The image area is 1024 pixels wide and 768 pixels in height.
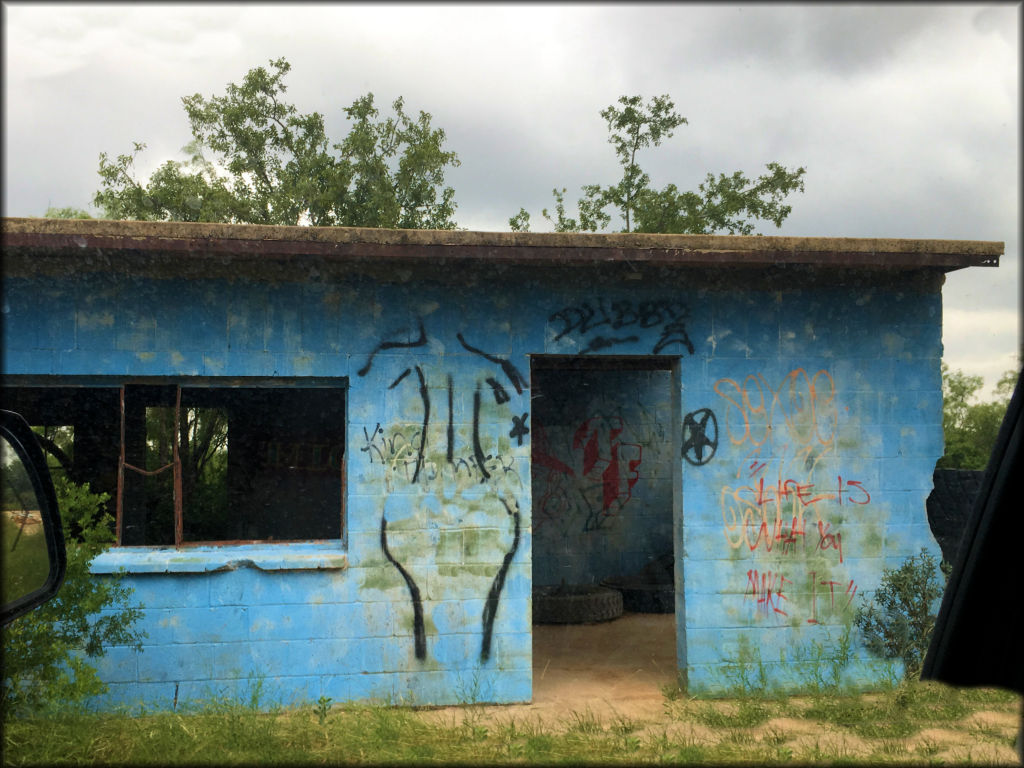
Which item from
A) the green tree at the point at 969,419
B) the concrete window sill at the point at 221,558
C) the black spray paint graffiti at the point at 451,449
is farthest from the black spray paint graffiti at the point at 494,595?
the green tree at the point at 969,419

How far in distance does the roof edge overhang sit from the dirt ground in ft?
10.1

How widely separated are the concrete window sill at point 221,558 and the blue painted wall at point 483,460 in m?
0.02

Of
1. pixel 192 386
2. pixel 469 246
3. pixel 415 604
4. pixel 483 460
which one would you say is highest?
pixel 469 246

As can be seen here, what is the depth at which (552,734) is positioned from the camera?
231 inches

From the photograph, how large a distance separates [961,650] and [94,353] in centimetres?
591

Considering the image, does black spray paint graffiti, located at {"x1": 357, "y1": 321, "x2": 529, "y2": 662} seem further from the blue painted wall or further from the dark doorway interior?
the dark doorway interior

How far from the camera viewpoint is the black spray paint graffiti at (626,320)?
22.4 feet

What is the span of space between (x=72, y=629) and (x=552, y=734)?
2.99m

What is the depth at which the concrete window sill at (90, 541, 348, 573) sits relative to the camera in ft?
20.6

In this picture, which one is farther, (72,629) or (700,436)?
(700,436)

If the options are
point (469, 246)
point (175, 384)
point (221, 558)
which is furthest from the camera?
point (175, 384)

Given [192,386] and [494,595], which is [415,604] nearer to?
[494,595]

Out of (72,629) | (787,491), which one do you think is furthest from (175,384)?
(787,491)

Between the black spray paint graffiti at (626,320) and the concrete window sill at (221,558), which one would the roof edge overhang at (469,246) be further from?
the concrete window sill at (221,558)
